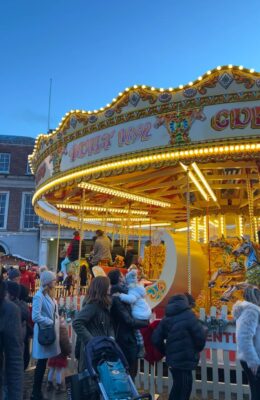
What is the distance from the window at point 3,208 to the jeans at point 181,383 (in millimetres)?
26009

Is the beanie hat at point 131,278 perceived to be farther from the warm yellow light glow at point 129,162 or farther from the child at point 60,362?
the warm yellow light glow at point 129,162

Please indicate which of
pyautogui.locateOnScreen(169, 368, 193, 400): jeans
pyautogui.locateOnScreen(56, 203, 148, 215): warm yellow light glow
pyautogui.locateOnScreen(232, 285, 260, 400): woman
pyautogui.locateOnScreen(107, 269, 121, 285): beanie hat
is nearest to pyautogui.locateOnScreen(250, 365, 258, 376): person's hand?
pyautogui.locateOnScreen(232, 285, 260, 400): woman

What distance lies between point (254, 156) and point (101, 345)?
4257 millimetres

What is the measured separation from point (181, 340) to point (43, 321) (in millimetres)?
1780

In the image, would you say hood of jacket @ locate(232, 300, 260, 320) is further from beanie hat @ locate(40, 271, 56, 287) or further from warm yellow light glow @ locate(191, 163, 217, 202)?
warm yellow light glow @ locate(191, 163, 217, 202)

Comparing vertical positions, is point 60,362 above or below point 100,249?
below

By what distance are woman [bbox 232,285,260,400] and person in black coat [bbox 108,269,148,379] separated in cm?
98

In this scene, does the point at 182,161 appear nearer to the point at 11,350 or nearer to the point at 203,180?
the point at 203,180

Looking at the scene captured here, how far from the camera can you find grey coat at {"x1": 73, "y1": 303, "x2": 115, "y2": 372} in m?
3.22

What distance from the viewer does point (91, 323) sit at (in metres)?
Result: 3.37

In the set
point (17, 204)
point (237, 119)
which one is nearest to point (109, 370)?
point (237, 119)

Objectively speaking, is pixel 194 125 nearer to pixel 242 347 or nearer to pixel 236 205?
pixel 242 347

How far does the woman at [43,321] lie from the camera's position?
4648 mm

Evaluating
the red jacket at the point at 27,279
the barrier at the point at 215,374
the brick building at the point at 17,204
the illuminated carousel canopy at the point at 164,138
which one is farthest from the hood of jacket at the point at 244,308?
the brick building at the point at 17,204
